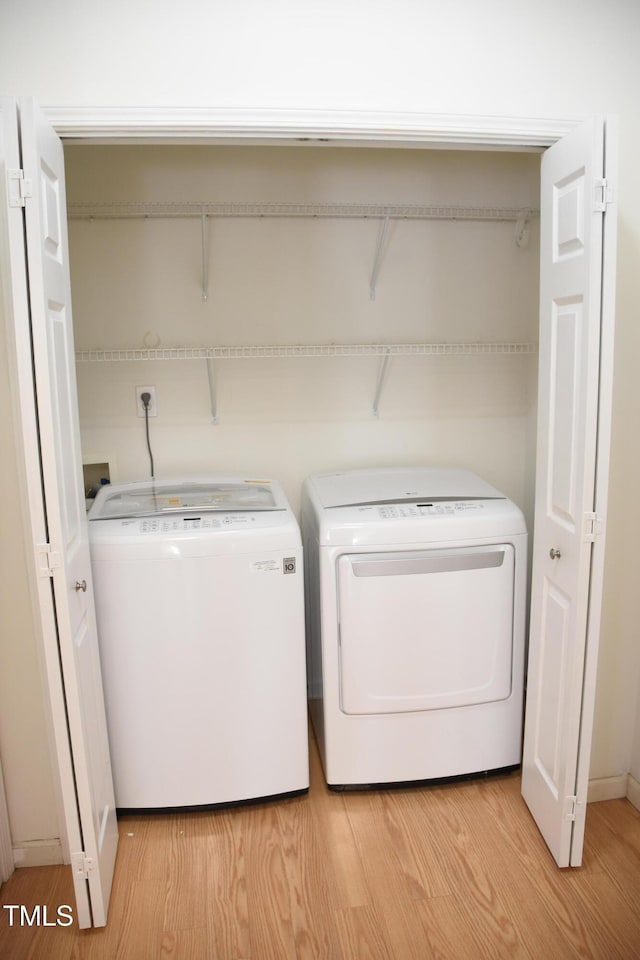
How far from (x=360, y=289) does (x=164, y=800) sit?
181 centimetres

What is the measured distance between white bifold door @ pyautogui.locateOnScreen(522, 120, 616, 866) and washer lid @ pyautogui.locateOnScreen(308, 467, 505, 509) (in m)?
0.34

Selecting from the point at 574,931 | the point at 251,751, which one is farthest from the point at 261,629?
the point at 574,931

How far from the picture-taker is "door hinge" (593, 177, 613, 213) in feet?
5.10

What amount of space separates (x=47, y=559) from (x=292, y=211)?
60.0 inches

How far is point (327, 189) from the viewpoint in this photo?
2422 mm

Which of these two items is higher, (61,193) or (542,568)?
(61,193)

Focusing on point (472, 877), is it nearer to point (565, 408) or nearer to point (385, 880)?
point (385, 880)

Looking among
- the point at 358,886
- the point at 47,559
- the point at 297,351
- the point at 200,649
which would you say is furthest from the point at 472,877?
the point at 297,351

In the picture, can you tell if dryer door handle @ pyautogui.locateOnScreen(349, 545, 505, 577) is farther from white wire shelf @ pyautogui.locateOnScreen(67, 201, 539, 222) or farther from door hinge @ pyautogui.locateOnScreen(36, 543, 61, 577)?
white wire shelf @ pyautogui.locateOnScreen(67, 201, 539, 222)

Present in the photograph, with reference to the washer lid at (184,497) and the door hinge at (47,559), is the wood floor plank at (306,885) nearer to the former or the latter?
the washer lid at (184,497)

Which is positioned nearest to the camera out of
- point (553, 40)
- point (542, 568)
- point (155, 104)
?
point (155, 104)

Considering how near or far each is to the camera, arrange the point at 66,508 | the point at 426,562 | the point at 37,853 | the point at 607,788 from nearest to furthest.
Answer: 1. the point at 66,508
2. the point at 37,853
3. the point at 426,562
4. the point at 607,788

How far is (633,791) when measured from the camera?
7.09ft

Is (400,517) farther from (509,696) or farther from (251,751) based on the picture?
(251,751)
